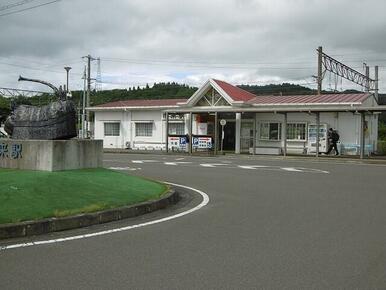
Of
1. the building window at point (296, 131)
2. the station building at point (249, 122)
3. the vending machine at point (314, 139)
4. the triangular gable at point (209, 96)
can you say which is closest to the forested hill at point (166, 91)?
the station building at point (249, 122)

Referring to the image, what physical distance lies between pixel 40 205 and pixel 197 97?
2818 centimetres

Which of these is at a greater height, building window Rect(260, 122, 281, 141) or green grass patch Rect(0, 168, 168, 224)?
building window Rect(260, 122, 281, 141)

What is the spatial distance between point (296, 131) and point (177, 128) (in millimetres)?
9849

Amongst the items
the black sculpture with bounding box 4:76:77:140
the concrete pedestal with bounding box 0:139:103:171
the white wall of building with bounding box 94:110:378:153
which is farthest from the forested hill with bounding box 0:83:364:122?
the concrete pedestal with bounding box 0:139:103:171

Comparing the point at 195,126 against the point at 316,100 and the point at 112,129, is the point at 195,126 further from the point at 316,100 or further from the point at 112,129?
the point at 316,100

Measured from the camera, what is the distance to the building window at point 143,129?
1606 inches

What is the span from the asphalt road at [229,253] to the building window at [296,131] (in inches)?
895

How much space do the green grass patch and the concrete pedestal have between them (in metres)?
0.54

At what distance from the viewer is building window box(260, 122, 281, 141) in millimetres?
34406

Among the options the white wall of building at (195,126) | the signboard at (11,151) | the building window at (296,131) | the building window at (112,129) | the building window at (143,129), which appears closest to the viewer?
the signboard at (11,151)

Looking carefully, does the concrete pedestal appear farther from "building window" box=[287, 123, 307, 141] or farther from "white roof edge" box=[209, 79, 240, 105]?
"building window" box=[287, 123, 307, 141]

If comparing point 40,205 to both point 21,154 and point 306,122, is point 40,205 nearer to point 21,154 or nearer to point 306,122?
point 21,154

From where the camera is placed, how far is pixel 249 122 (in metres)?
35.9

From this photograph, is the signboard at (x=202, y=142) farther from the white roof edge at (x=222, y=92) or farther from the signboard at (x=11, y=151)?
the signboard at (x=11, y=151)
